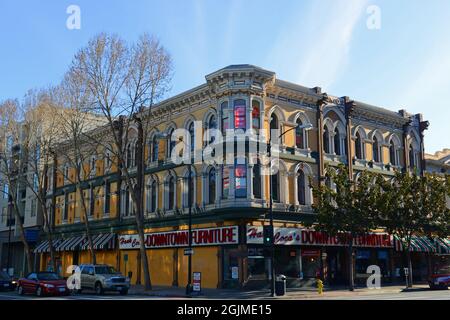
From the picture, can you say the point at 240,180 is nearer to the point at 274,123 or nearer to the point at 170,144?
the point at 274,123

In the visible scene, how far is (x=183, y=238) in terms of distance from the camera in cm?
3456

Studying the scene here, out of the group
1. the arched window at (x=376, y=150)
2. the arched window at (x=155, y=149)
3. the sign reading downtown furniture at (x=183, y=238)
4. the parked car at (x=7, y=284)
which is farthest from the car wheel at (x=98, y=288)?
the arched window at (x=376, y=150)

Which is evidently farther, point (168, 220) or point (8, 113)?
point (8, 113)

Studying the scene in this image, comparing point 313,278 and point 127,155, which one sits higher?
point 127,155

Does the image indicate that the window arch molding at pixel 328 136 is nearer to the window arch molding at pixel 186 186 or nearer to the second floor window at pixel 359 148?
the second floor window at pixel 359 148

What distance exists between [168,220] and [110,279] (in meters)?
8.27

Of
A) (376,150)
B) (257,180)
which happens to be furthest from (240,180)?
(376,150)

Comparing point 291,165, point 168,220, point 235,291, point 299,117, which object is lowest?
point 235,291

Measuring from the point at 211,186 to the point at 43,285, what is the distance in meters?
12.2

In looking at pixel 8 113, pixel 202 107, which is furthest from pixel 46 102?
pixel 202 107

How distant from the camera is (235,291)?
2984cm

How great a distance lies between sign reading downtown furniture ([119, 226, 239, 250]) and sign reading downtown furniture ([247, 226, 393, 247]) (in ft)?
3.87

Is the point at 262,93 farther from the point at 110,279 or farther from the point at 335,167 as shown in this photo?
the point at 110,279

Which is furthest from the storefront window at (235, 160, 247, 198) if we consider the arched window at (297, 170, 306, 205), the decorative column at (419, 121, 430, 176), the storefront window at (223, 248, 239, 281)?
the decorative column at (419, 121, 430, 176)
